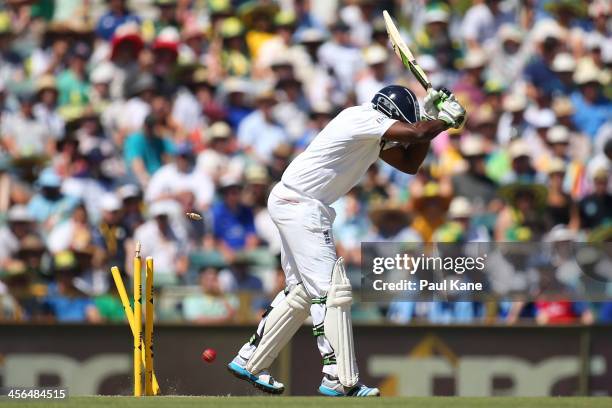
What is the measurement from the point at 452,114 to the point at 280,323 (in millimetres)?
1607

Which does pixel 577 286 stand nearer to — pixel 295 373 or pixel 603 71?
pixel 295 373

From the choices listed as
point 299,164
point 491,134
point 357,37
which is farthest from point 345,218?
point 299,164

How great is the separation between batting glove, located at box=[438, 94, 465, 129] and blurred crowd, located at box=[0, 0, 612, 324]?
3.04 m

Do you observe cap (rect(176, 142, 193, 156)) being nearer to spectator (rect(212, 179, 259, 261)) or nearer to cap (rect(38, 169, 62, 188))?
spectator (rect(212, 179, 259, 261))

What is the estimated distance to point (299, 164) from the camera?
8.66 metres

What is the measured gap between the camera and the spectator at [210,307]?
11.3 meters

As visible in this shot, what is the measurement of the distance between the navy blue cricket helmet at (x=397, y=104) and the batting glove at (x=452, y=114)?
0.64 feet

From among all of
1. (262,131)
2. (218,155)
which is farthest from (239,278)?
(262,131)

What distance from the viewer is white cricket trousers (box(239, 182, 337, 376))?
27.6 feet

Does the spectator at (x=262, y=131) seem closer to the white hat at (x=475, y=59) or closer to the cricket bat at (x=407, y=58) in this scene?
the white hat at (x=475, y=59)

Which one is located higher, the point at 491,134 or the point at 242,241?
the point at 491,134

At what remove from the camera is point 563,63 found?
14.7m

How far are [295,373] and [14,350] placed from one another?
2.20 meters

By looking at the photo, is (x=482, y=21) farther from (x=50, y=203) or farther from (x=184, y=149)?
(x=50, y=203)
